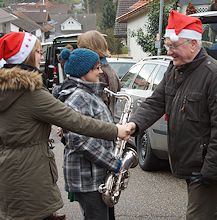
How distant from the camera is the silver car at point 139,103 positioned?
6.07 metres

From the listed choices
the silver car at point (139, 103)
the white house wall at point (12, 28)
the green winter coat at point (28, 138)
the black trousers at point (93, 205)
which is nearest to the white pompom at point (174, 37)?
the green winter coat at point (28, 138)

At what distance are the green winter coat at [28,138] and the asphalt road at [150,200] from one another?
7.08 feet

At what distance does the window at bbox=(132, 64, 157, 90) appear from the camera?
22.3ft

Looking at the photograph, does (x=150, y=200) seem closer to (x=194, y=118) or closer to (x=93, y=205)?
(x=93, y=205)

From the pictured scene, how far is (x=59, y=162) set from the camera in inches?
289

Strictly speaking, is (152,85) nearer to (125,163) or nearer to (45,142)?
(125,163)

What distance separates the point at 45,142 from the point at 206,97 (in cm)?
114

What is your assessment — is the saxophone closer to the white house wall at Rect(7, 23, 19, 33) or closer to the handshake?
the handshake

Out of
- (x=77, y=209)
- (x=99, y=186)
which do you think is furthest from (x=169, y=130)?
(x=77, y=209)

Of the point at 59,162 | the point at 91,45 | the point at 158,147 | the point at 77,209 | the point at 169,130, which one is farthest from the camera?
the point at 59,162

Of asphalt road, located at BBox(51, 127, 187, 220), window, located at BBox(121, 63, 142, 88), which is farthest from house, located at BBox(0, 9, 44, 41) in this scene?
asphalt road, located at BBox(51, 127, 187, 220)

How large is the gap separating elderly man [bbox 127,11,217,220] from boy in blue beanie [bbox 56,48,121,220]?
1.11 ft

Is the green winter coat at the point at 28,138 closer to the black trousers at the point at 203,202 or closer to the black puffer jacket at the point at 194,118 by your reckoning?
the black puffer jacket at the point at 194,118

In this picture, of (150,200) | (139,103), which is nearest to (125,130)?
(150,200)
